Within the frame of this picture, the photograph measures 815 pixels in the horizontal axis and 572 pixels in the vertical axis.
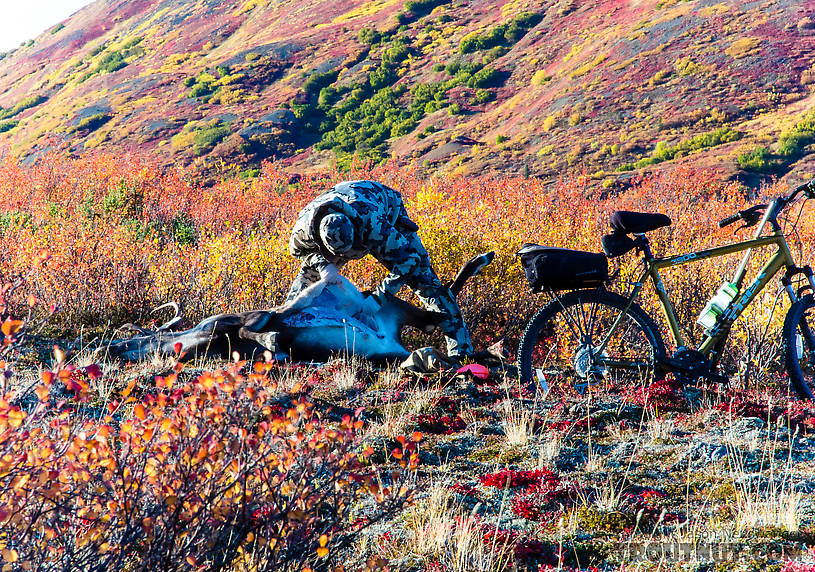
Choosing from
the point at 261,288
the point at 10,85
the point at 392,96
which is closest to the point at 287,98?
the point at 392,96

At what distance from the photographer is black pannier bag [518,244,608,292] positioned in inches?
182

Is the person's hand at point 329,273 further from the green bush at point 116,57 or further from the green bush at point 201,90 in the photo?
the green bush at point 116,57

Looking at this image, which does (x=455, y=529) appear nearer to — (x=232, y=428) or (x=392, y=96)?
(x=232, y=428)

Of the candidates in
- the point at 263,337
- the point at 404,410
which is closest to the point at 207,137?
the point at 263,337

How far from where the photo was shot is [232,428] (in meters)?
2.28

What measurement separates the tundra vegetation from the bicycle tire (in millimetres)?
140

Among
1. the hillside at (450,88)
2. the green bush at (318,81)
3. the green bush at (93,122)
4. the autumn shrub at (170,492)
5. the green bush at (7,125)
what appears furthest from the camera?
the green bush at (318,81)

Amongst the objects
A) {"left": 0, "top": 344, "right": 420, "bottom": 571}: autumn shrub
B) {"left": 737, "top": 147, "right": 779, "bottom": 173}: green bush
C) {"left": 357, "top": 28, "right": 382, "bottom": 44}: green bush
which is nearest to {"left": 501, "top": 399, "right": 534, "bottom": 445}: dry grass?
{"left": 0, "top": 344, "right": 420, "bottom": 571}: autumn shrub

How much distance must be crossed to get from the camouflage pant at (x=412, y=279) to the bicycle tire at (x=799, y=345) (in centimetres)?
244

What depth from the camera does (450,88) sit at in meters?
53.2

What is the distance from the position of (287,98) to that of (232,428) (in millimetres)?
54017

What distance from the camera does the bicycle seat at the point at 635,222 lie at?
4656mm

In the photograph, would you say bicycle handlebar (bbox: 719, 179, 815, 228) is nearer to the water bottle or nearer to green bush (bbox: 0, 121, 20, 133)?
the water bottle

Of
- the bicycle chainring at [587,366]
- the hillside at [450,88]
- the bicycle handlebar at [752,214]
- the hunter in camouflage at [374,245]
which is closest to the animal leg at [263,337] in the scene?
the hunter in camouflage at [374,245]
